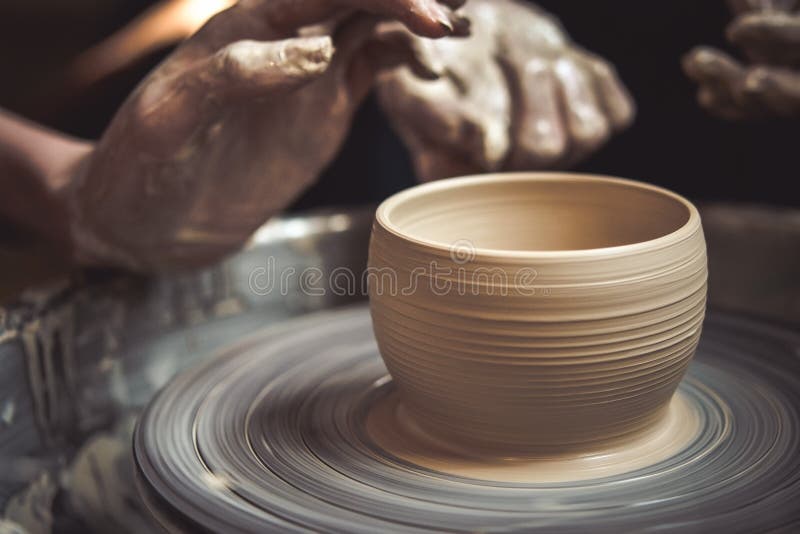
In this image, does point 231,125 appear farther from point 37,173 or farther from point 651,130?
point 651,130

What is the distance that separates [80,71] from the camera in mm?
2225

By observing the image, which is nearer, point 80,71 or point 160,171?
point 160,171

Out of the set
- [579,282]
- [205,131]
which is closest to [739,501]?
[579,282]

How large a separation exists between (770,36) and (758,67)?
0.15ft

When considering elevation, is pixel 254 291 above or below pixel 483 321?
below

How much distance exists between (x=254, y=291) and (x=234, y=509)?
0.55m

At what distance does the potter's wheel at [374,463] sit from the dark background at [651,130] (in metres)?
0.78

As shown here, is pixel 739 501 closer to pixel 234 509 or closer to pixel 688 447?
pixel 688 447

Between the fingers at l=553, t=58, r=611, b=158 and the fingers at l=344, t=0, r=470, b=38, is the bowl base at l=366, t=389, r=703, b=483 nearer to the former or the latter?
the fingers at l=344, t=0, r=470, b=38

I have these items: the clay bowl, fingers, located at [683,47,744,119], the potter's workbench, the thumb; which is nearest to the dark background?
fingers, located at [683,47,744,119]

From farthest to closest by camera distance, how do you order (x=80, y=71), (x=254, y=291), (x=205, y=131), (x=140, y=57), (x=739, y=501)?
(x=80, y=71)
(x=140, y=57)
(x=254, y=291)
(x=205, y=131)
(x=739, y=501)

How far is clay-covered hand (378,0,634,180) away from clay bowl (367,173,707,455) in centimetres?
41

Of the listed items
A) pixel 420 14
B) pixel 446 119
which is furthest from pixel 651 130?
pixel 420 14

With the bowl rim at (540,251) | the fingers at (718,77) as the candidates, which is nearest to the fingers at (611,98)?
the fingers at (718,77)
